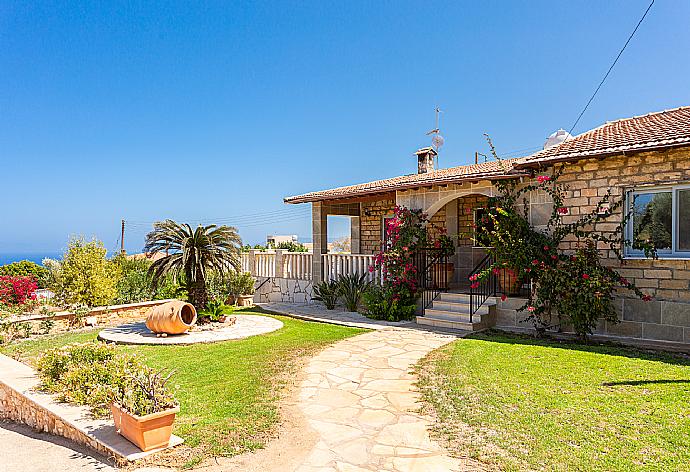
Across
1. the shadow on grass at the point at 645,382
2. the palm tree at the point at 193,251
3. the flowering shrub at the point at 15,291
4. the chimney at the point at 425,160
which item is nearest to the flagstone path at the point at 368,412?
the shadow on grass at the point at 645,382

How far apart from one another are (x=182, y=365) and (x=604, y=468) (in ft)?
19.8

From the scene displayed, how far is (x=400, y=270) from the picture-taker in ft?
37.3

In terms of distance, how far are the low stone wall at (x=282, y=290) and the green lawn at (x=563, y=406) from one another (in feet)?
26.9

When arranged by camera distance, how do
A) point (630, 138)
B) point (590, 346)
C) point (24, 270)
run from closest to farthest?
point (590, 346) < point (630, 138) < point (24, 270)

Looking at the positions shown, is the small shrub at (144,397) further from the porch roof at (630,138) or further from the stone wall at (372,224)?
the stone wall at (372,224)

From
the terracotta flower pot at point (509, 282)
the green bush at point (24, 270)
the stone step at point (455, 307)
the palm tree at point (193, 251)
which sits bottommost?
the stone step at point (455, 307)

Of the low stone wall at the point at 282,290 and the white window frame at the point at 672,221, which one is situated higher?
the white window frame at the point at 672,221

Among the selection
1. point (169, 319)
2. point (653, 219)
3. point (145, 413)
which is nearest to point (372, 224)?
point (169, 319)

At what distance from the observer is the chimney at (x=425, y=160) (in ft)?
52.6

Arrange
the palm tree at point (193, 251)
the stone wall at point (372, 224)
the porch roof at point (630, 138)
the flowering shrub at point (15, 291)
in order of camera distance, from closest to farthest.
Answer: the porch roof at point (630, 138)
the palm tree at point (193, 251)
the flowering shrub at point (15, 291)
the stone wall at point (372, 224)

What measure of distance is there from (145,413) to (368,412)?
2327 millimetres

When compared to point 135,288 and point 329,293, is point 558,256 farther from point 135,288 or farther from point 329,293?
point 135,288

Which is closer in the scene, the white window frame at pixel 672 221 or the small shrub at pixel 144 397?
the small shrub at pixel 144 397

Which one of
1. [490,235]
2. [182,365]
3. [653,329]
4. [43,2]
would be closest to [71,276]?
[182,365]
